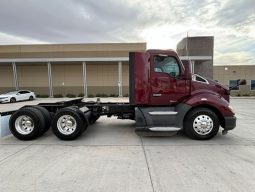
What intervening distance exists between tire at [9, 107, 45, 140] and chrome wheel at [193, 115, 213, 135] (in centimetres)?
469

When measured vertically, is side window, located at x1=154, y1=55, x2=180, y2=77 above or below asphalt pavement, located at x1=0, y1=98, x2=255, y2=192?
above

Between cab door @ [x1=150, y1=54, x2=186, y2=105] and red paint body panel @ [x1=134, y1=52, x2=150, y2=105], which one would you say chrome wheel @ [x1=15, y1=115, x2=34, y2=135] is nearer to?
red paint body panel @ [x1=134, y1=52, x2=150, y2=105]

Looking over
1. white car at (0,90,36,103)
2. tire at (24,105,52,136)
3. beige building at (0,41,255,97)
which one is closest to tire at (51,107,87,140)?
tire at (24,105,52,136)

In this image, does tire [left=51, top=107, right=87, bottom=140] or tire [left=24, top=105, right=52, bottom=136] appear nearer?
tire [left=51, top=107, right=87, bottom=140]

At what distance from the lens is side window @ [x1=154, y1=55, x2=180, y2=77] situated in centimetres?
663

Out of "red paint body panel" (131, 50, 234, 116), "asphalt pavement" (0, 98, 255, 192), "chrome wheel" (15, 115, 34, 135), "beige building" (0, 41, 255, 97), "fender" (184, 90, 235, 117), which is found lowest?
"asphalt pavement" (0, 98, 255, 192)

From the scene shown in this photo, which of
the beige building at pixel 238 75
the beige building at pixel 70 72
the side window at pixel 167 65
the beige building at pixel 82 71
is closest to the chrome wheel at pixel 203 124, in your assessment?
the side window at pixel 167 65

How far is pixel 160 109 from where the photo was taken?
6.71 metres

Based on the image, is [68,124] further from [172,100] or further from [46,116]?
[172,100]

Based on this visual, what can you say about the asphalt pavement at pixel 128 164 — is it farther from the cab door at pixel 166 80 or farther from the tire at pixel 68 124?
the cab door at pixel 166 80

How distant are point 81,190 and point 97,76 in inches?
1086

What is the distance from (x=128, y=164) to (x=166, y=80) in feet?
10.0

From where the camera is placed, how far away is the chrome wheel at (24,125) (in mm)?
6664

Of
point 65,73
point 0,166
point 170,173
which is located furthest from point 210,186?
point 65,73
